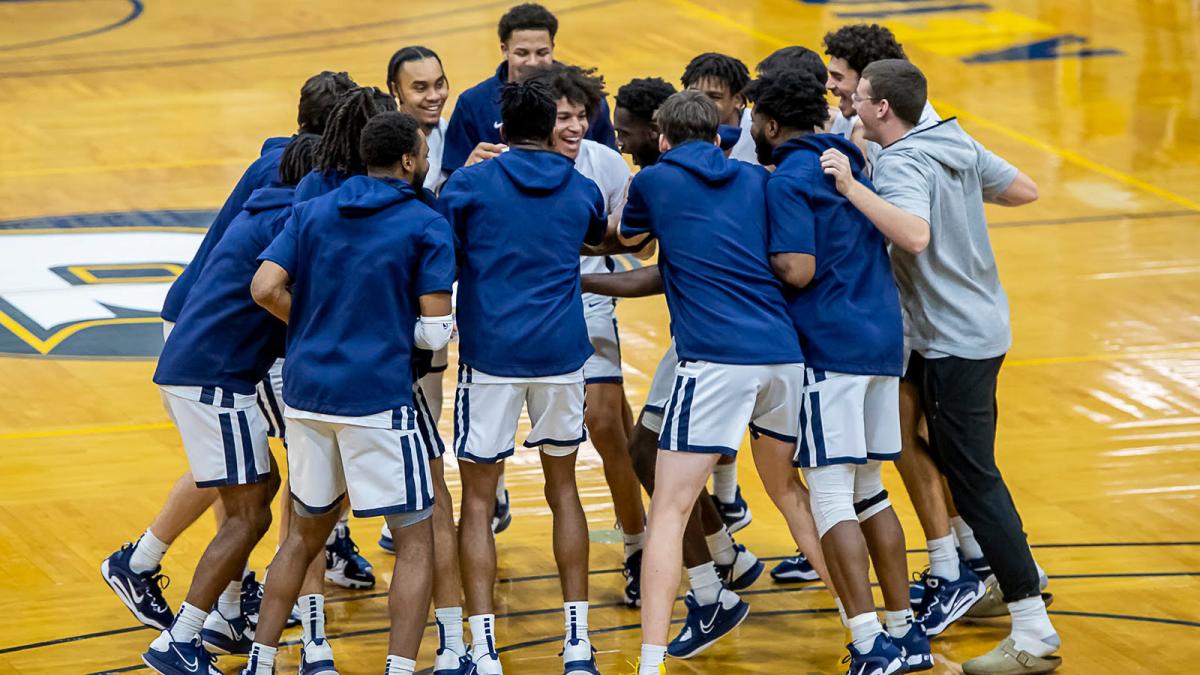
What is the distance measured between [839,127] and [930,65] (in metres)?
9.57

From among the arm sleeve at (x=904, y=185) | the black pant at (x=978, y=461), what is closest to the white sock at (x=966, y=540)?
the black pant at (x=978, y=461)

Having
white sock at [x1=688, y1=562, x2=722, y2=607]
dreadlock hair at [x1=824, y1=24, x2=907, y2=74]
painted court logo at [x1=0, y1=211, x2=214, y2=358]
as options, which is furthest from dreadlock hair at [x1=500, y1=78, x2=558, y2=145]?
painted court logo at [x1=0, y1=211, x2=214, y2=358]

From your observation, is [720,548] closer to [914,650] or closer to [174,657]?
[914,650]

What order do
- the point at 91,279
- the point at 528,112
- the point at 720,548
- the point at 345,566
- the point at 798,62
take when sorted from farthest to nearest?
the point at 91,279 → the point at 345,566 → the point at 720,548 → the point at 798,62 → the point at 528,112

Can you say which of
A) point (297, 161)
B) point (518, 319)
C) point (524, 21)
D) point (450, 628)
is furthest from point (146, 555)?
point (524, 21)

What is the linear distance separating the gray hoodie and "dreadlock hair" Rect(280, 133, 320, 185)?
6.04ft

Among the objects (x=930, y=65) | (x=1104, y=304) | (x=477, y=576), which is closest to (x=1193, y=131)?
(x=930, y=65)

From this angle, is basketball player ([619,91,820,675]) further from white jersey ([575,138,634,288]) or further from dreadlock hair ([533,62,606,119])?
white jersey ([575,138,634,288])

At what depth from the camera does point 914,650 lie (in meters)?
5.82

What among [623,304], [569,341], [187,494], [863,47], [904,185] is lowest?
[623,304]

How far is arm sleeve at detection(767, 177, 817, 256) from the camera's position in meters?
5.52

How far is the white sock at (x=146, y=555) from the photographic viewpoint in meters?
6.23

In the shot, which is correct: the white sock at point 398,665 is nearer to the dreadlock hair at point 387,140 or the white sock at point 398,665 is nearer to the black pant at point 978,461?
the dreadlock hair at point 387,140

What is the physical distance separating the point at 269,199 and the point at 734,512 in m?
2.45
